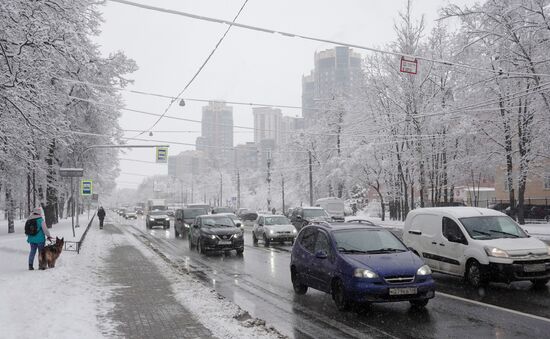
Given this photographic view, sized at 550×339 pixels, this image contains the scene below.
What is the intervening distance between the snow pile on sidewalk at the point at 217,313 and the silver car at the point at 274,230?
429 inches

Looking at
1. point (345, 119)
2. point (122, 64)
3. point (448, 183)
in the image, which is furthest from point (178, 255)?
point (345, 119)

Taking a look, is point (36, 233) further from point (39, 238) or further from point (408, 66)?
point (408, 66)

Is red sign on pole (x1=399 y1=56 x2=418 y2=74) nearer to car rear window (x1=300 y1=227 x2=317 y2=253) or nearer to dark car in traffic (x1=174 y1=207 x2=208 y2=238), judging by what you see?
car rear window (x1=300 y1=227 x2=317 y2=253)

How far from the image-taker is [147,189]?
646ft

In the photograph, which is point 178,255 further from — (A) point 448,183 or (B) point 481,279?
(A) point 448,183

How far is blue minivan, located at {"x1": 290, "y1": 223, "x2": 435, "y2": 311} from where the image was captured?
28.2 feet

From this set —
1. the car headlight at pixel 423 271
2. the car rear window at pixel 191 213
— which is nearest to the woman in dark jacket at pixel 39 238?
the car headlight at pixel 423 271

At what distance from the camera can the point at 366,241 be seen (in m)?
9.99

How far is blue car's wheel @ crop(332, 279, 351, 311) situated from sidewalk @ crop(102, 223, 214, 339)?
257 centimetres

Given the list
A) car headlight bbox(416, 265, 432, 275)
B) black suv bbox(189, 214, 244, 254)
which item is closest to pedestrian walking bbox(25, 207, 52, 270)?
black suv bbox(189, 214, 244, 254)

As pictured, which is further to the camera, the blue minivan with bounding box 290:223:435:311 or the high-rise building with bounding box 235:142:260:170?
the high-rise building with bounding box 235:142:260:170

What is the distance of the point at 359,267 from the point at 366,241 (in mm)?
1293

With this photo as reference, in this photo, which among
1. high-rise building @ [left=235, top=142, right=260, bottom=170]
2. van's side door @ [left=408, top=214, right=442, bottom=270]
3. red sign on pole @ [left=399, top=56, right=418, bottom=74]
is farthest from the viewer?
high-rise building @ [left=235, top=142, right=260, bottom=170]

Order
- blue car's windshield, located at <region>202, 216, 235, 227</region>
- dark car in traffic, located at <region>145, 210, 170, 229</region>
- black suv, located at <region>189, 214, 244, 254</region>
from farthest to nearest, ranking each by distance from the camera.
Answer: dark car in traffic, located at <region>145, 210, 170, 229</region> → blue car's windshield, located at <region>202, 216, 235, 227</region> → black suv, located at <region>189, 214, 244, 254</region>
